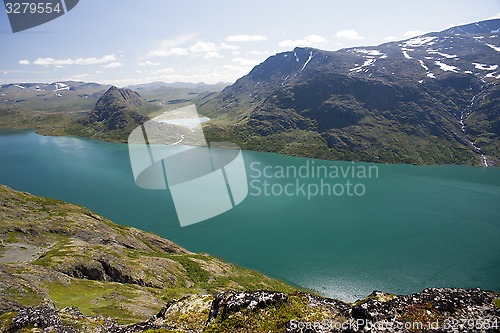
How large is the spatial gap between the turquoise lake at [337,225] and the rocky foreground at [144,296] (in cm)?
1780

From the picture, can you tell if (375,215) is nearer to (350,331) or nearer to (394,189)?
(394,189)

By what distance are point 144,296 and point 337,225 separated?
265ft

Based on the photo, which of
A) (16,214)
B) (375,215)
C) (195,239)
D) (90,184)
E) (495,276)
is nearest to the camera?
(16,214)

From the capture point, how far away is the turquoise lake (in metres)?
75.0

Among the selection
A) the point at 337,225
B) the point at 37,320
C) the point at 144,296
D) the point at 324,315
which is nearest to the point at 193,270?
the point at 144,296

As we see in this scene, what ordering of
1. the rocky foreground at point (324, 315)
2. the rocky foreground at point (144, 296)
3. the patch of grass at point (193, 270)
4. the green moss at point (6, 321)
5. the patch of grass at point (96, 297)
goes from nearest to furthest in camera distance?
the rocky foreground at point (324, 315) < the rocky foreground at point (144, 296) < the green moss at point (6, 321) < the patch of grass at point (96, 297) < the patch of grass at point (193, 270)

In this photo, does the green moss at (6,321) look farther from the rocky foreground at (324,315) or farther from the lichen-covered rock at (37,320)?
the lichen-covered rock at (37,320)

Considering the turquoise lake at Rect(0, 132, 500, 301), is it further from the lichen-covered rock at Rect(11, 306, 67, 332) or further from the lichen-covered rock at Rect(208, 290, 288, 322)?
the lichen-covered rock at Rect(11, 306, 67, 332)

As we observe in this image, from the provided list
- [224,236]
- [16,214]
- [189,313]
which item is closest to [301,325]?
[189,313]

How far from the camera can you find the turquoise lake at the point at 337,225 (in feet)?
246

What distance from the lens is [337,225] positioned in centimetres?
10525

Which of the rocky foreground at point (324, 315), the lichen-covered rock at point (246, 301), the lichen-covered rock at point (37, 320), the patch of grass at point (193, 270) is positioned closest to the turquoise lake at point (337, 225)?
the patch of grass at point (193, 270)

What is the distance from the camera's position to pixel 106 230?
223ft

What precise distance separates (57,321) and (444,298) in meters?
19.0
